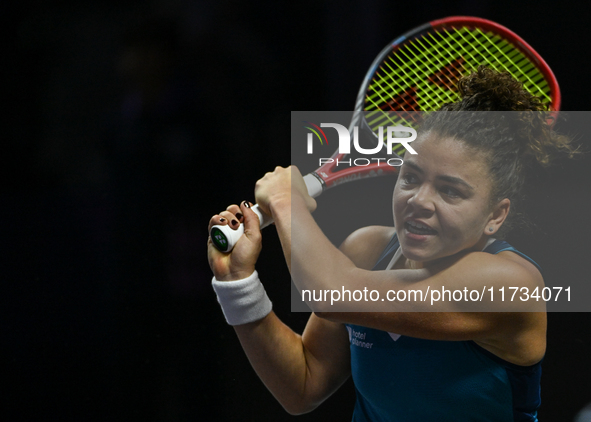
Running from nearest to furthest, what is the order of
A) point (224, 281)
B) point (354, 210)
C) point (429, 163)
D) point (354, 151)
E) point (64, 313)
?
point (429, 163) < point (224, 281) < point (354, 151) < point (354, 210) < point (64, 313)

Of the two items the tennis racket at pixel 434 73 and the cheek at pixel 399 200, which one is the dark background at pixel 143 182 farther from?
the cheek at pixel 399 200

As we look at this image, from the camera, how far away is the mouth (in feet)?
2.80

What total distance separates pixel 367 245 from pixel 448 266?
10.1 inches

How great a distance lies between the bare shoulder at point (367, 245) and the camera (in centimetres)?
105

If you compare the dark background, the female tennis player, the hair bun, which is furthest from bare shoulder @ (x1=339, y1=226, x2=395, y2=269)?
the dark background

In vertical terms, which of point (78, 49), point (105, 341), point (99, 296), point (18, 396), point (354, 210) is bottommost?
point (18, 396)

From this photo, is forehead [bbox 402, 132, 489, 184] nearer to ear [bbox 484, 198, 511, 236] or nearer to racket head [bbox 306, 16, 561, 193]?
ear [bbox 484, 198, 511, 236]

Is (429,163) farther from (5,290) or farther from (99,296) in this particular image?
(5,290)

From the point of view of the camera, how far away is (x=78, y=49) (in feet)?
5.12

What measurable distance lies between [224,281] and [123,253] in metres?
0.70

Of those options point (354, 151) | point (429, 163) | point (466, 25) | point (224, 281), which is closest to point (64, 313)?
point (224, 281)

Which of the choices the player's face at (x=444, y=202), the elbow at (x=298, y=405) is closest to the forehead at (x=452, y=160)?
the player's face at (x=444, y=202)

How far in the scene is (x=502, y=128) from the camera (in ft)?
2.77

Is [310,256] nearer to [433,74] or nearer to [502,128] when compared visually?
[502,128]
